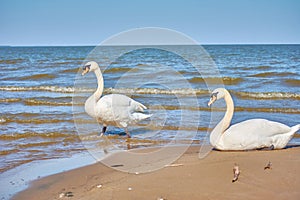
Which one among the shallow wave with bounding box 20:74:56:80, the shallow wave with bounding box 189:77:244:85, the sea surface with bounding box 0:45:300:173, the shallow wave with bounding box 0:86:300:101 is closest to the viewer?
the sea surface with bounding box 0:45:300:173

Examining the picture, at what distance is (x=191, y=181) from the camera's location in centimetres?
409

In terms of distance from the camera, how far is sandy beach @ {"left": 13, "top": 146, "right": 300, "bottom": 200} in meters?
3.71

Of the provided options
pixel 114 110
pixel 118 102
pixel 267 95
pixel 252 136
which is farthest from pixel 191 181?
pixel 267 95

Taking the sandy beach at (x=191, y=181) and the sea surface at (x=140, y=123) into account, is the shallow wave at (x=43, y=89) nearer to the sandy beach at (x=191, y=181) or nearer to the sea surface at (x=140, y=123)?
the sea surface at (x=140, y=123)

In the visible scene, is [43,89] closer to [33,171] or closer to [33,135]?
[33,135]

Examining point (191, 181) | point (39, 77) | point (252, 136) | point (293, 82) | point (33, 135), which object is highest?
point (252, 136)

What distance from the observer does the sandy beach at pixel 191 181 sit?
3707 mm

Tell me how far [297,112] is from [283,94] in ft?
8.95

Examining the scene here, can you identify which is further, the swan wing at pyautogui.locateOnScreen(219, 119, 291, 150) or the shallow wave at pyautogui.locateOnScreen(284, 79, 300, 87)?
the shallow wave at pyautogui.locateOnScreen(284, 79, 300, 87)

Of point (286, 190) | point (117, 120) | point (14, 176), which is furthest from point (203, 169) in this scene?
point (117, 120)

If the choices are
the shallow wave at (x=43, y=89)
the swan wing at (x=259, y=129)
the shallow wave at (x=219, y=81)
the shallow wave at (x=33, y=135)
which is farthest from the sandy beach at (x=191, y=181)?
the shallow wave at (x=219, y=81)

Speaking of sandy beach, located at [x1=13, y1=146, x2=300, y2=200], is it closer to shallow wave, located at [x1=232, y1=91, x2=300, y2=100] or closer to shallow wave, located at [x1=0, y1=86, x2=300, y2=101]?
shallow wave, located at [x1=232, y1=91, x2=300, y2=100]

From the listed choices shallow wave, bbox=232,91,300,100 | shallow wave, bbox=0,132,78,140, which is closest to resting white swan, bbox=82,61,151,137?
shallow wave, bbox=0,132,78,140

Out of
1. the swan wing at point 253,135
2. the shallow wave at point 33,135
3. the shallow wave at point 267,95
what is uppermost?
the swan wing at point 253,135
